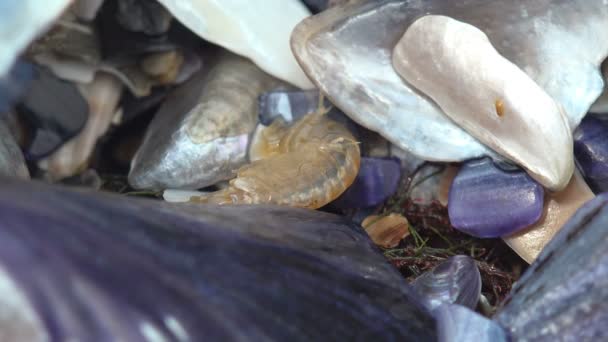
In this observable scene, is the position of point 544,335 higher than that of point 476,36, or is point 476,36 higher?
point 476,36

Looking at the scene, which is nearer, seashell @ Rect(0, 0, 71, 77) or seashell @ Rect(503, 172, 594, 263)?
seashell @ Rect(0, 0, 71, 77)

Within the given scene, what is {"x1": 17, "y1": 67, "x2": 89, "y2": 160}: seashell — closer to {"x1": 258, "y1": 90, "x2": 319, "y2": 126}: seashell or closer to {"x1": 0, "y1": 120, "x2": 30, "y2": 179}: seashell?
{"x1": 0, "y1": 120, "x2": 30, "y2": 179}: seashell

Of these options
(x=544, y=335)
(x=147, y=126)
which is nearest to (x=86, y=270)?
(x=544, y=335)

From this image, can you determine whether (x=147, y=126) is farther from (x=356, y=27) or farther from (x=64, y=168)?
(x=356, y=27)

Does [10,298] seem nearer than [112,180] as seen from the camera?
Yes

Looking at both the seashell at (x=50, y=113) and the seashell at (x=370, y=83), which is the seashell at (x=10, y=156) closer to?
the seashell at (x=50, y=113)

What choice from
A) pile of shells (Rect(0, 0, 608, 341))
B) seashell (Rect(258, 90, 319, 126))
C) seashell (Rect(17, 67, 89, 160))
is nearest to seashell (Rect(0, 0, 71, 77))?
pile of shells (Rect(0, 0, 608, 341))

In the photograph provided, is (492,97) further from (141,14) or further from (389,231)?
(141,14)

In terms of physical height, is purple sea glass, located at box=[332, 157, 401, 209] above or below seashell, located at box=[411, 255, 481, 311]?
above
